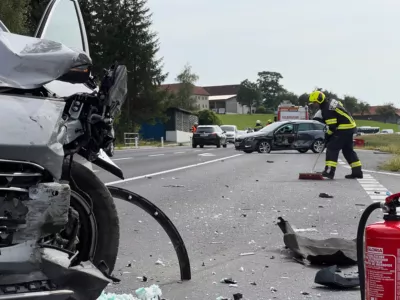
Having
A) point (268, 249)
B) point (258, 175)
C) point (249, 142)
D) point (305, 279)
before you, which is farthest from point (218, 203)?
point (249, 142)

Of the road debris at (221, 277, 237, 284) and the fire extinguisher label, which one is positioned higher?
the fire extinguisher label

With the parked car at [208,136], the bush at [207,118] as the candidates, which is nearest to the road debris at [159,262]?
the parked car at [208,136]

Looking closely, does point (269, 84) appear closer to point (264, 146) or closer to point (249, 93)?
point (249, 93)

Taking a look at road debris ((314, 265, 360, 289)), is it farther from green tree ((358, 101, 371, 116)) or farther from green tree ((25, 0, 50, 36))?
green tree ((358, 101, 371, 116))

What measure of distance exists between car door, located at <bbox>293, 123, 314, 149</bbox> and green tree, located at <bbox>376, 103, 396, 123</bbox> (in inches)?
4768

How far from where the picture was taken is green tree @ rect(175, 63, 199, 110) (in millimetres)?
120688

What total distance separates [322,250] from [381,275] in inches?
119

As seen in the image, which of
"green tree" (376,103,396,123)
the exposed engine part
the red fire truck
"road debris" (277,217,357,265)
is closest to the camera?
the exposed engine part

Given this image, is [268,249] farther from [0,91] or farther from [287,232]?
[0,91]

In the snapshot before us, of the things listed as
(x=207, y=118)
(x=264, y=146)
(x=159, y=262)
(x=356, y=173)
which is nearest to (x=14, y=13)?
(x=264, y=146)

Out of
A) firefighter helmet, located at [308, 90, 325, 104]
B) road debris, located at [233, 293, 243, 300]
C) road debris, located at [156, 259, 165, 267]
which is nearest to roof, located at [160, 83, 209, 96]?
firefighter helmet, located at [308, 90, 325, 104]

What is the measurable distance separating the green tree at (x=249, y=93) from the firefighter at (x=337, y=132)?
507 ft

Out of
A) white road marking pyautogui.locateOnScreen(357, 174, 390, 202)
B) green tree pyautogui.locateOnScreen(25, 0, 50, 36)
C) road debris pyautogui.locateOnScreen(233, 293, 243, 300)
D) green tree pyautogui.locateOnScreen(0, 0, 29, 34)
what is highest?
green tree pyautogui.locateOnScreen(0, 0, 29, 34)

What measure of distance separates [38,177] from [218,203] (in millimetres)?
7141
